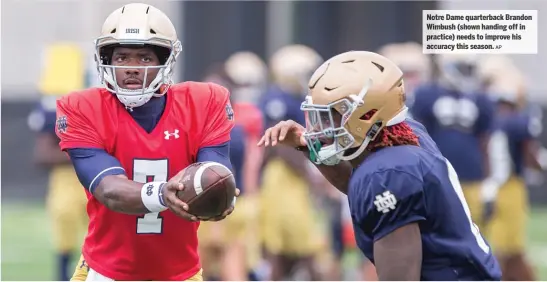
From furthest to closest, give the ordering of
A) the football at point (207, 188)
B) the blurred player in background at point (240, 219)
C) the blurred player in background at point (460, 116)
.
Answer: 1. the blurred player in background at point (460, 116)
2. the blurred player in background at point (240, 219)
3. the football at point (207, 188)

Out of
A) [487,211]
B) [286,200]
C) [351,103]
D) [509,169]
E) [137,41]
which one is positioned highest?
[137,41]

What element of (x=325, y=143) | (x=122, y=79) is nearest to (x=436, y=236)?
(x=325, y=143)

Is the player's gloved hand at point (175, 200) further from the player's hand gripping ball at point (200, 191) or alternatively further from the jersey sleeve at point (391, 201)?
the jersey sleeve at point (391, 201)

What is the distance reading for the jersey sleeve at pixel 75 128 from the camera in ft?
13.1

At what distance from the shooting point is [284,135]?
4020 mm

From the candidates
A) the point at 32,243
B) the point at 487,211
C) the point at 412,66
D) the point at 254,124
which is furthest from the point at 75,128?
the point at 32,243

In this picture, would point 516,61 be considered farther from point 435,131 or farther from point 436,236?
point 436,236

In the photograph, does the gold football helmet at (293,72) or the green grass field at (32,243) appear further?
the green grass field at (32,243)

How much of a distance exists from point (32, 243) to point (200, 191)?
8120mm

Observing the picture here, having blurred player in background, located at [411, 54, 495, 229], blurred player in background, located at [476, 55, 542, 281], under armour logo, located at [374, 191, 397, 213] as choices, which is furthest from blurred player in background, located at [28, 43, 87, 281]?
under armour logo, located at [374, 191, 397, 213]
